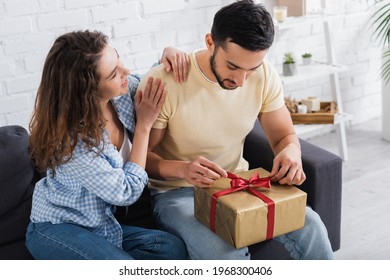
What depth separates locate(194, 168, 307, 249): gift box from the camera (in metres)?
1.62

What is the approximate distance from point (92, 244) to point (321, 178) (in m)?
0.80

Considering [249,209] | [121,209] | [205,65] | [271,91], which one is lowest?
[121,209]

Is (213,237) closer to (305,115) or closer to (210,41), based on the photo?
(210,41)

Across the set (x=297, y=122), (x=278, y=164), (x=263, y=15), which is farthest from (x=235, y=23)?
(x=297, y=122)

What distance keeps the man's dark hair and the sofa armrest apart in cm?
51

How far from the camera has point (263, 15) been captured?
1672 mm

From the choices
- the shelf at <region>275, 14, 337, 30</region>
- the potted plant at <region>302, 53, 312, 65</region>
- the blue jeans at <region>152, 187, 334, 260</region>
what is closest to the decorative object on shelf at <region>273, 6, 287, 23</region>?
the shelf at <region>275, 14, 337, 30</region>

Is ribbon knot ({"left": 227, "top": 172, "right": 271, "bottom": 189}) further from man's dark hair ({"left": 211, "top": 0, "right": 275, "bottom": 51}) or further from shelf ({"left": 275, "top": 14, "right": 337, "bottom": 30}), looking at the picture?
shelf ({"left": 275, "top": 14, "right": 337, "bottom": 30})

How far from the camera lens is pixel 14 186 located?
6.25 feet

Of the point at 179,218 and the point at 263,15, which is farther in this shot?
the point at 179,218

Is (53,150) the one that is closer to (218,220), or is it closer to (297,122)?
(218,220)

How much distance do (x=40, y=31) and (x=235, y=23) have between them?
1156 mm

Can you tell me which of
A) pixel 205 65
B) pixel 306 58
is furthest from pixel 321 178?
pixel 306 58
